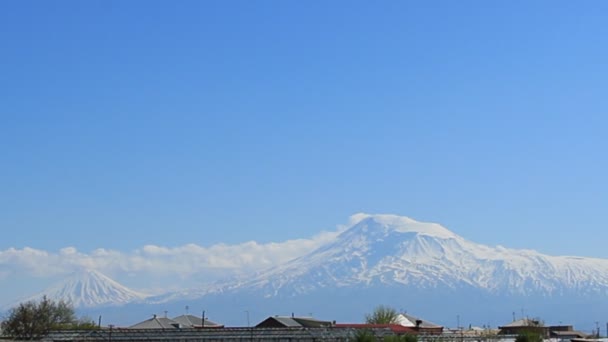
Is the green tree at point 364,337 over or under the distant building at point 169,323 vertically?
under

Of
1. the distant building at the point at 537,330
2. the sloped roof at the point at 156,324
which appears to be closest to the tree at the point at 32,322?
the sloped roof at the point at 156,324

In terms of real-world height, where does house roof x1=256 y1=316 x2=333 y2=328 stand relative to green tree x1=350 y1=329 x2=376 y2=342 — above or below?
above

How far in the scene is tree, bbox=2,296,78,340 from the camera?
113375 mm

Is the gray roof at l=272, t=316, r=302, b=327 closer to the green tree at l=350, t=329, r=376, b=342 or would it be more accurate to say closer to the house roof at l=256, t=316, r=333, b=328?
the house roof at l=256, t=316, r=333, b=328

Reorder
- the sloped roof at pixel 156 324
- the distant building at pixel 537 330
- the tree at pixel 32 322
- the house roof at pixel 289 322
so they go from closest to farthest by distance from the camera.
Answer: the tree at pixel 32 322 < the house roof at pixel 289 322 < the sloped roof at pixel 156 324 < the distant building at pixel 537 330

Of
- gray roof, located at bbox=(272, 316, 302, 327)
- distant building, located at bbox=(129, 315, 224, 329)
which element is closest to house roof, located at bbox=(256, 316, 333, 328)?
gray roof, located at bbox=(272, 316, 302, 327)

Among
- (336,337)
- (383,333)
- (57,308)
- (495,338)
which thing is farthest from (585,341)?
(57,308)

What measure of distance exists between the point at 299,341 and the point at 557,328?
8067 cm

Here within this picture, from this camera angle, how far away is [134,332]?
10431cm

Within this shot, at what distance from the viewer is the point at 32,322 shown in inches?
4572

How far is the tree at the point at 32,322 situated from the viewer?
113375 mm

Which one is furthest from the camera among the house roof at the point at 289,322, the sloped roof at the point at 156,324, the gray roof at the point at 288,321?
the sloped roof at the point at 156,324

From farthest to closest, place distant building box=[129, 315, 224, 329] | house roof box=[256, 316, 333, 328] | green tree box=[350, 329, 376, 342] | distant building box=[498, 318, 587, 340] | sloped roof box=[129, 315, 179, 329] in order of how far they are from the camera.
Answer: distant building box=[498, 318, 587, 340]
sloped roof box=[129, 315, 179, 329]
distant building box=[129, 315, 224, 329]
house roof box=[256, 316, 333, 328]
green tree box=[350, 329, 376, 342]

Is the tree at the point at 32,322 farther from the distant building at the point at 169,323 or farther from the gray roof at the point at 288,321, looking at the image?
the gray roof at the point at 288,321
